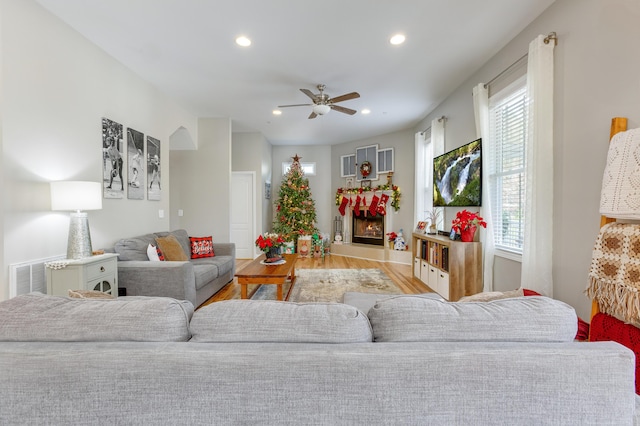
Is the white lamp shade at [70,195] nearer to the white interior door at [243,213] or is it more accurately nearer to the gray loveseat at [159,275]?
the gray loveseat at [159,275]

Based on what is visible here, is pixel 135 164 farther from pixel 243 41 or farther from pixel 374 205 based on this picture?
pixel 374 205

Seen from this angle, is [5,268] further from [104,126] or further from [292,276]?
[292,276]

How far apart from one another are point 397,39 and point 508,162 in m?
1.76

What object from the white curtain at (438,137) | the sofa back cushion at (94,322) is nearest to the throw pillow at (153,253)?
the sofa back cushion at (94,322)

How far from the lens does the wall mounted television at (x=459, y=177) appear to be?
353 cm

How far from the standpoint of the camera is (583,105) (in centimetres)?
220

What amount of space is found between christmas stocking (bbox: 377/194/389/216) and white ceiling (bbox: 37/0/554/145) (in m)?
2.35

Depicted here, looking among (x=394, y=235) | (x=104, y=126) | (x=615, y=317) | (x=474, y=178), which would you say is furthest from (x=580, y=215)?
(x=104, y=126)

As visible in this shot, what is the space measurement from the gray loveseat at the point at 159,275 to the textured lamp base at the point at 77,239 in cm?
51

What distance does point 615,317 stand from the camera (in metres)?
1.83

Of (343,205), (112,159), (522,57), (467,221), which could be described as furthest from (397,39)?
(343,205)

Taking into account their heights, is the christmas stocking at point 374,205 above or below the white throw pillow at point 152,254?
above

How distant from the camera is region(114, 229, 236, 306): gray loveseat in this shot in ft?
9.77

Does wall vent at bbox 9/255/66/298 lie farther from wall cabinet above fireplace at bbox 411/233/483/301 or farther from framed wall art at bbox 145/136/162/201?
wall cabinet above fireplace at bbox 411/233/483/301
